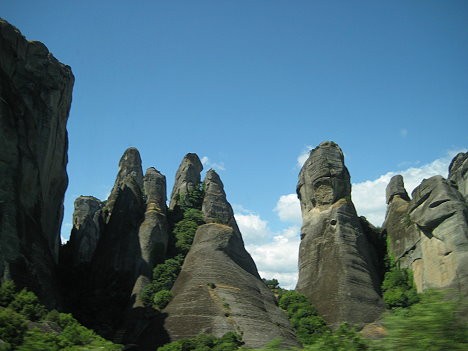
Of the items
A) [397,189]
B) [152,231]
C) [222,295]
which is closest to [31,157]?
[152,231]

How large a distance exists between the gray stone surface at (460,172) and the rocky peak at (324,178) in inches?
521

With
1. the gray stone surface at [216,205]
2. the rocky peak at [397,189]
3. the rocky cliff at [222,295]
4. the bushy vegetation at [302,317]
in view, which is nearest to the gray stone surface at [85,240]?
the gray stone surface at [216,205]

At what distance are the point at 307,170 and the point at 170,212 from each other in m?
18.8

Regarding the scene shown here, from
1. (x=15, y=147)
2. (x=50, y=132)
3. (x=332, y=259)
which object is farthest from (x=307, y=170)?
(x=15, y=147)

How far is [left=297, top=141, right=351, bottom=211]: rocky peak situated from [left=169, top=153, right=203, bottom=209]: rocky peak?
1840cm

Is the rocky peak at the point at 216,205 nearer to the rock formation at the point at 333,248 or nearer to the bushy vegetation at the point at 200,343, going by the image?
the rock formation at the point at 333,248

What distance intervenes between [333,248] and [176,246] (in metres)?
18.2

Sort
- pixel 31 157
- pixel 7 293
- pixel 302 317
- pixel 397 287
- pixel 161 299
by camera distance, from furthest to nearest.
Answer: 1. pixel 397 287
2. pixel 302 317
3. pixel 161 299
4. pixel 31 157
5. pixel 7 293

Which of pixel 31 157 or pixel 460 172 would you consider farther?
pixel 460 172

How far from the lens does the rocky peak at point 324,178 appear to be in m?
61.2

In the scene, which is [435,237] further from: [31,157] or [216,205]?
[31,157]

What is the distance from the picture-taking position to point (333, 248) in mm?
56625

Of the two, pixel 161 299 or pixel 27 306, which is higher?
pixel 161 299

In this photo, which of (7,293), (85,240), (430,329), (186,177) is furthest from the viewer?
(186,177)
